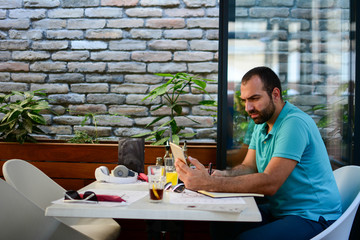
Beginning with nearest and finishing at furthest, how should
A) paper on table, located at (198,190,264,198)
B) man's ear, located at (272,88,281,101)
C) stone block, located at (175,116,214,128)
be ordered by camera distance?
1. paper on table, located at (198,190,264,198)
2. man's ear, located at (272,88,281,101)
3. stone block, located at (175,116,214,128)

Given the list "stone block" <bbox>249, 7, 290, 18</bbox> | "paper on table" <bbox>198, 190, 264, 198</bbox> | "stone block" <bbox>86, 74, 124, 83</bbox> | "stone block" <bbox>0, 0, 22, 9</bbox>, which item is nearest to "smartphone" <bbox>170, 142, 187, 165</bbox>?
"paper on table" <bbox>198, 190, 264, 198</bbox>

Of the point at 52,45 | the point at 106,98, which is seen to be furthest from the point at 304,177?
the point at 52,45

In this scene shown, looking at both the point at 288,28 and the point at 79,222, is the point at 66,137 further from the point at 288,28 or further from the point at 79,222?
the point at 288,28

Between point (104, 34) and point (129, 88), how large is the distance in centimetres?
48

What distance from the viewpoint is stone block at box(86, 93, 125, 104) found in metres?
3.27

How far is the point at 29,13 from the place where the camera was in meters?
3.34

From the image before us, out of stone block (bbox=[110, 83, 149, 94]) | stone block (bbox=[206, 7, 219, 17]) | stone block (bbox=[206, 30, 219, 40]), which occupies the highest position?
stone block (bbox=[206, 7, 219, 17])

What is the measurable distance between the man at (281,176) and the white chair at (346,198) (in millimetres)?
98

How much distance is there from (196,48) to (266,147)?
1420 mm

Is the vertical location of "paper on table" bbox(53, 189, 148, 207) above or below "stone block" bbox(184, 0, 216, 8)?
below

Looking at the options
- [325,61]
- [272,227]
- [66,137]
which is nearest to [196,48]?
[325,61]

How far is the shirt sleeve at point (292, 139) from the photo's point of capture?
174 cm

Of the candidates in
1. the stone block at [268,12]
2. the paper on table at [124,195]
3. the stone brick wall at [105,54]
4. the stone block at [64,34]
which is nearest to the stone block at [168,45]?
the stone brick wall at [105,54]

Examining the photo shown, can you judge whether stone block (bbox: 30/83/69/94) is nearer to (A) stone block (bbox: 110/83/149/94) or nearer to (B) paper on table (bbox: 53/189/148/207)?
(A) stone block (bbox: 110/83/149/94)
